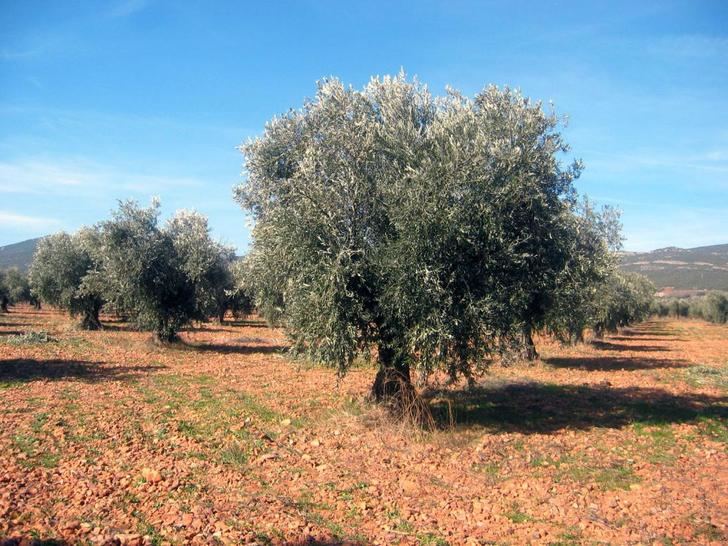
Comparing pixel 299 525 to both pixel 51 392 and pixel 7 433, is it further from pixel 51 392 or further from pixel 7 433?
pixel 51 392

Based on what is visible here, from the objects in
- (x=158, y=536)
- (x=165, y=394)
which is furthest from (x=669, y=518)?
(x=165, y=394)

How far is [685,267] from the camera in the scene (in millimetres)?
153375

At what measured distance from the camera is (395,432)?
1107 cm

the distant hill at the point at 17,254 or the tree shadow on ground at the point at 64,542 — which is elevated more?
the distant hill at the point at 17,254

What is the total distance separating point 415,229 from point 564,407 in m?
7.70

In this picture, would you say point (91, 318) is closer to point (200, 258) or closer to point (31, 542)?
point (200, 258)

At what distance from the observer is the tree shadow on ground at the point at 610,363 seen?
24281 mm

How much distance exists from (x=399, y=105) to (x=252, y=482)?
8247 mm

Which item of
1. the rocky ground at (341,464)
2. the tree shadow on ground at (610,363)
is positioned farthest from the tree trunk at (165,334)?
the tree shadow on ground at (610,363)

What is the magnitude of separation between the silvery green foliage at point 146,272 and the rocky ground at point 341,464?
24.5ft

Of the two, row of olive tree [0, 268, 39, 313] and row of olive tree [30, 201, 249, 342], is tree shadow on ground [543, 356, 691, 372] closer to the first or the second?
row of olive tree [30, 201, 249, 342]

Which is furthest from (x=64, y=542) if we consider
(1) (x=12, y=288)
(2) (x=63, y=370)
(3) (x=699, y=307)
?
(3) (x=699, y=307)

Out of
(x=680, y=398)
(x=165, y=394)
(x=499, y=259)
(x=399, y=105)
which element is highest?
(x=399, y=105)

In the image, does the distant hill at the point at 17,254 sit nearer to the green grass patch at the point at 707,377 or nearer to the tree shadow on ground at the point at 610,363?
the tree shadow on ground at the point at 610,363
